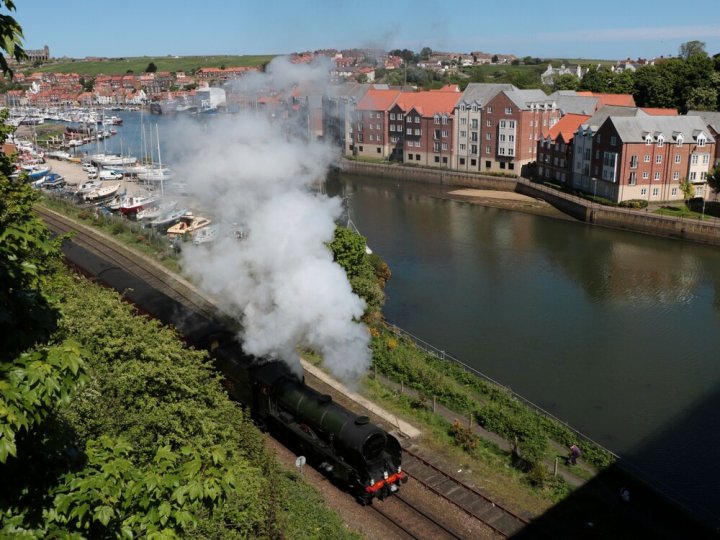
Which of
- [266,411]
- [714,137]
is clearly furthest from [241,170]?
[714,137]

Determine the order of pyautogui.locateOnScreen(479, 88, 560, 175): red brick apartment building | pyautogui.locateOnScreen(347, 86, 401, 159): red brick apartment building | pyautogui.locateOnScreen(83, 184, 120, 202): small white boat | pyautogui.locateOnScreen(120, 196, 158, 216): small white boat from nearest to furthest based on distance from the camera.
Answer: pyautogui.locateOnScreen(120, 196, 158, 216): small white boat < pyautogui.locateOnScreen(83, 184, 120, 202): small white boat < pyautogui.locateOnScreen(479, 88, 560, 175): red brick apartment building < pyautogui.locateOnScreen(347, 86, 401, 159): red brick apartment building

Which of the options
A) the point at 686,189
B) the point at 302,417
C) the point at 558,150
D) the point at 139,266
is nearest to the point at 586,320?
the point at 302,417

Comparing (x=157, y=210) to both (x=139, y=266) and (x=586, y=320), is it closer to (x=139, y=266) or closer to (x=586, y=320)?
(x=139, y=266)

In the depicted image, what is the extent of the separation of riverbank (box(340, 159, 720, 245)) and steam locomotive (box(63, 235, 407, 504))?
34.4 meters

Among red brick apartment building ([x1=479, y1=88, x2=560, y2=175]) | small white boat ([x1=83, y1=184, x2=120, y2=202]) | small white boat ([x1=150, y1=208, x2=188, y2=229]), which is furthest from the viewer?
red brick apartment building ([x1=479, y1=88, x2=560, y2=175])

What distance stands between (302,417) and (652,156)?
135ft

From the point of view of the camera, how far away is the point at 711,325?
28.9 meters

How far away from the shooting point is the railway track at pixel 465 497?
13852 millimetres

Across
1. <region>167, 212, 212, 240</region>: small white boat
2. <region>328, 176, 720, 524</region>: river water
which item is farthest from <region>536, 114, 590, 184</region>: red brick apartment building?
<region>167, 212, 212, 240</region>: small white boat

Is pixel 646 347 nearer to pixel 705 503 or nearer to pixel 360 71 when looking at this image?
pixel 705 503

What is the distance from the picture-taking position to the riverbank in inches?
1661

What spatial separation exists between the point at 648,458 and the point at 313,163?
21802 mm

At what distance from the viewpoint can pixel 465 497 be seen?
48.4ft

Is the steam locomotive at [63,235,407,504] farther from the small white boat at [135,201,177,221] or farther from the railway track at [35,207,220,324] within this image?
the small white boat at [135,201,177,221]
